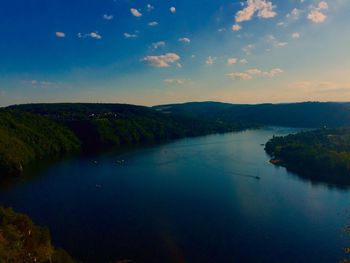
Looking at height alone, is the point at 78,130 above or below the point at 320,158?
above

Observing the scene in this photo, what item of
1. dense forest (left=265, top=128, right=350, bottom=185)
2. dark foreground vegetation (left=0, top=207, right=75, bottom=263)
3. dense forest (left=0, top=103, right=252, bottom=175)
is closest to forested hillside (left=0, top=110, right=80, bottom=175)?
dense forest (left=0, top=103, right=252, bottom=175)

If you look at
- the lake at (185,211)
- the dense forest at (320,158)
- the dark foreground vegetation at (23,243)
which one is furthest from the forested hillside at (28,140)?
the dense forest at (320,158)

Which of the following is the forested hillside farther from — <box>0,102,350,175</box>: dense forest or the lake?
the lake

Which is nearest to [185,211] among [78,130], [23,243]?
[23,243]

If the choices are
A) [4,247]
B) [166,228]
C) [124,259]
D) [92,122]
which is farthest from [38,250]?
[92,122]

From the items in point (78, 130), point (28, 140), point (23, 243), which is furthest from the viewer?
point (78, 130)

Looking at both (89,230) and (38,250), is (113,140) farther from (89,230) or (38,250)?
(38,250)

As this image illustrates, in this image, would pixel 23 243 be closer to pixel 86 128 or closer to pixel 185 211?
pixel 185 211
